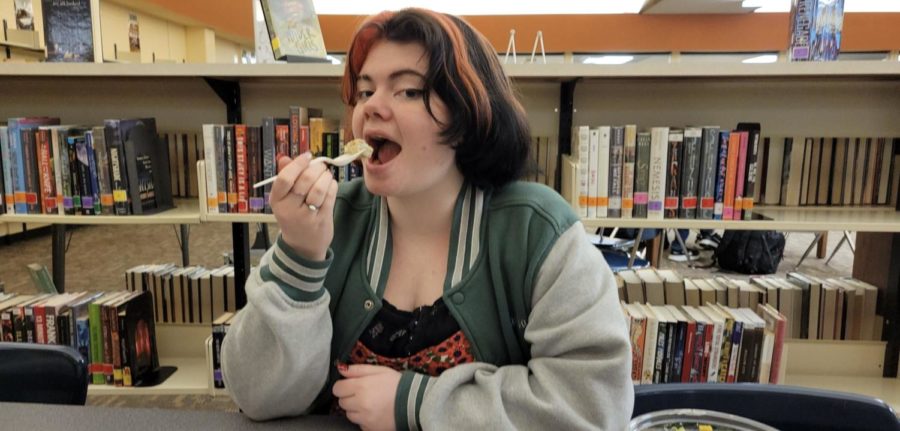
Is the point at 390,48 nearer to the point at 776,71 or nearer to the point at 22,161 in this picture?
the point at 776,71

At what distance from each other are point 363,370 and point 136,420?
0.30m

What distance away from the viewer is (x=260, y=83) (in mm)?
1871

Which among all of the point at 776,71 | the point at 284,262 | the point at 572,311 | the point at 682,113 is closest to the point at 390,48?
the point at 284,262

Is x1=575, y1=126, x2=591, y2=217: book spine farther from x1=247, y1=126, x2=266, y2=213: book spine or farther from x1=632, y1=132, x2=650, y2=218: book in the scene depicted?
x1=247, y1=126, x2=266, y2=213: book spine

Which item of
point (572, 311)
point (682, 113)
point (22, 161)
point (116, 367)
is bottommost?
Answer: point (116, 367)

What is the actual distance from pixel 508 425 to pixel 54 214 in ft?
5.14

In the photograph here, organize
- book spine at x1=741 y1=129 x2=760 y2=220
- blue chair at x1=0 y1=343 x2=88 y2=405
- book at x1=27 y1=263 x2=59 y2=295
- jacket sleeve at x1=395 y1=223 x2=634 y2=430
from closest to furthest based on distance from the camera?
1. jacket sleeve at x1=395 y1=223 x2=634 y2=430
2. blue chair at x1=0 y1=343 x2=88 y2=405
3. book spine at x1=741 y1=129 x2=760 y2=220
4. book at x1=27 y1=263 x2=59 y2=295

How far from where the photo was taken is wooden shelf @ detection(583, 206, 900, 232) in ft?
4.91

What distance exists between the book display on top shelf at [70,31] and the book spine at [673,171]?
1.62 meters

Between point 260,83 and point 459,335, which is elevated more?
point 260,83

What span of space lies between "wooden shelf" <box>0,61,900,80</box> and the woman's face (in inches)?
25.9

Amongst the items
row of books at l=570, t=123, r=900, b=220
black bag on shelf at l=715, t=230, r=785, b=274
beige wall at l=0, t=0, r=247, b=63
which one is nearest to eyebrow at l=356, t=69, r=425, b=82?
row of books at l=570, t=123, r=900, b=220

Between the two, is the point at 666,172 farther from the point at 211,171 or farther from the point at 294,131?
the point at 211,171

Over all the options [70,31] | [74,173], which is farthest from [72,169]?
[70,31]
